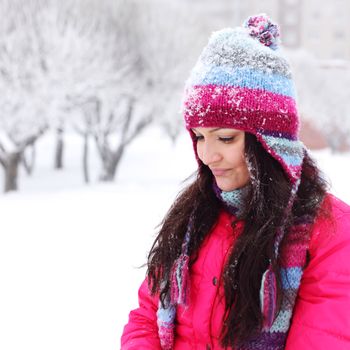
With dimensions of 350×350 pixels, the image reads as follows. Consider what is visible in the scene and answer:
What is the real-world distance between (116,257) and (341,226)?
5.38 metres

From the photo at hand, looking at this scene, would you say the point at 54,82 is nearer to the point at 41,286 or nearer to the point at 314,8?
the point at 41,286

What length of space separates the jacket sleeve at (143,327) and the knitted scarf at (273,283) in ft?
0.32

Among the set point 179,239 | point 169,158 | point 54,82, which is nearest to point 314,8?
point 169,158

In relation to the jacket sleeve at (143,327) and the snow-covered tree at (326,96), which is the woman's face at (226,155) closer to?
the jacket sleeve at (143,327)

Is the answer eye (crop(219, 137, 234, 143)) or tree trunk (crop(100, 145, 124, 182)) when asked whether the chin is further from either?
tree trunk (crop(100, 145, 124, 182))

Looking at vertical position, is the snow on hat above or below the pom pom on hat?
below

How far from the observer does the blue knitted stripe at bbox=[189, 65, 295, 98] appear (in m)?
1.55

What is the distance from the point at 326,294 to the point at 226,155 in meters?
0.50

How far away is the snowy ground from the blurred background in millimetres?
19

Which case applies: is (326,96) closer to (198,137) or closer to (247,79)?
(198,137)

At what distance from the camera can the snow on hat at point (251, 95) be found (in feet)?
5.06

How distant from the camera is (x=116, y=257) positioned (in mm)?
6617

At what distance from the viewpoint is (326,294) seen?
1434 millimetres

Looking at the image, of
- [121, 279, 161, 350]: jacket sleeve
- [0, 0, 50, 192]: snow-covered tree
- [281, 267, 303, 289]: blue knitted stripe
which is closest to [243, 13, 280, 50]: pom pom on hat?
[281, 267, 303, 289]: blue knitted stripe
